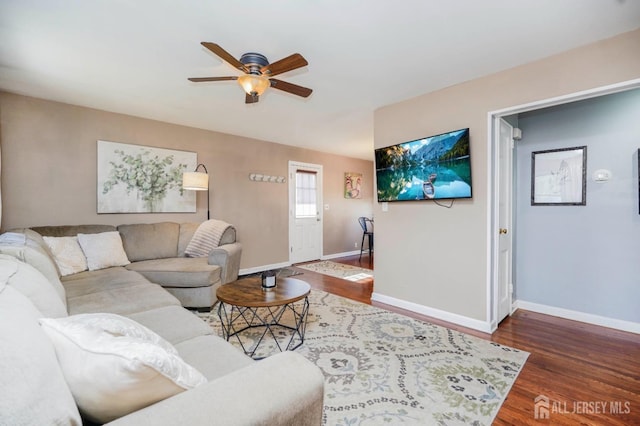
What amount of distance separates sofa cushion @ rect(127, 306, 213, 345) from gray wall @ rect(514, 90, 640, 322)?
344 centimetres

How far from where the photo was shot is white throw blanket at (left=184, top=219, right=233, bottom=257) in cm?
371

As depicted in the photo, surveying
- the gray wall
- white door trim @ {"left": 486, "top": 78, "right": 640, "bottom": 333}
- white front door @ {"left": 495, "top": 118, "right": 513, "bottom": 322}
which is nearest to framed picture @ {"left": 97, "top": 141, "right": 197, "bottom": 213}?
white door trim @ {"left": 486, "top": 78, "right": 640, "bottom": 333}

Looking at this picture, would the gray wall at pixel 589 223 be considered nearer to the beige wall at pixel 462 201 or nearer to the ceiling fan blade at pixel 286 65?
the beige wall at pixel 462 201

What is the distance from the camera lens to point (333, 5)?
1.77 meters

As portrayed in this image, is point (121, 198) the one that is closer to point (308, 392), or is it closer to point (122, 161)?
point (122, 161)

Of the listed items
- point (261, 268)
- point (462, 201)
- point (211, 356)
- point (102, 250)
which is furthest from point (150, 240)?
point (462, 201)

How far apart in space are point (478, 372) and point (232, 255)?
2.68m

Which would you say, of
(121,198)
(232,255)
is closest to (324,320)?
(232,255)

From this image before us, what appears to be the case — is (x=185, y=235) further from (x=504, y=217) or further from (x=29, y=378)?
(x=504, y=217)

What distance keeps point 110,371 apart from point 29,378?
15cm

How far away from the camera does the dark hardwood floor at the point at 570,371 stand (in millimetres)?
1658

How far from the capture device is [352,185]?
6922 millimetres

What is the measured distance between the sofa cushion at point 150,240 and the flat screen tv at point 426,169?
2764mm

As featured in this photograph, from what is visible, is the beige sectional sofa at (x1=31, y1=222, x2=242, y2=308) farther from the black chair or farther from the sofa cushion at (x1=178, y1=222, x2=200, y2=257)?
the black chair
